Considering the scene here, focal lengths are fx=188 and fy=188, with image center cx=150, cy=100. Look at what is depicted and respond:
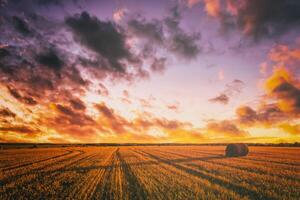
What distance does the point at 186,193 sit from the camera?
9.17 metres

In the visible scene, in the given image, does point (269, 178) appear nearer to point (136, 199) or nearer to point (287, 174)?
point (287, 174)

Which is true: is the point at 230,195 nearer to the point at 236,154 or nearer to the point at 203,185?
the point at 203,185

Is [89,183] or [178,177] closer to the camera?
[89,183]

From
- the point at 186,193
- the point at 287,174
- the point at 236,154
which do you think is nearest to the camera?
the point at 186,193

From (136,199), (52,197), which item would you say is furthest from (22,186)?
(136,199)

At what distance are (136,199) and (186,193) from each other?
252 centimetres

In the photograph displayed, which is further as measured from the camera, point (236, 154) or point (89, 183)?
point (236, 154)

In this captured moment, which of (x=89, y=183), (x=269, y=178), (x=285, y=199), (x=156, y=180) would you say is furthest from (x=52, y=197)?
(x=269, y=178)

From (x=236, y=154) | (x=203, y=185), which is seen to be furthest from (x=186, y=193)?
(x=236, y=154)

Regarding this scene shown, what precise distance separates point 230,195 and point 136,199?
175 inches

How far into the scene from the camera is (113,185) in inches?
424

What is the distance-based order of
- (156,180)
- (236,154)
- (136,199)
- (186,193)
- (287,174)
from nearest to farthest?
(136,199) → (186,193) → (156,180) → (287,174) → (236,154)

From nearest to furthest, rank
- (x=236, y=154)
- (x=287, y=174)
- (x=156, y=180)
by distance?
(x=156, y=180), (x=287, y=174), (x=236, y=154)

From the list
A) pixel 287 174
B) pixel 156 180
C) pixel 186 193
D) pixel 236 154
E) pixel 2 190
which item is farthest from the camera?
pixel 236 154
